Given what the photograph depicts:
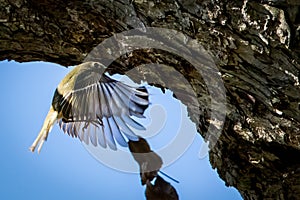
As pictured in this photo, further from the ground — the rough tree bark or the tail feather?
the rough tree bark

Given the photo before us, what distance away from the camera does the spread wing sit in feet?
4.40

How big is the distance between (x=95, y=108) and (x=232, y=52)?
16.5 inches

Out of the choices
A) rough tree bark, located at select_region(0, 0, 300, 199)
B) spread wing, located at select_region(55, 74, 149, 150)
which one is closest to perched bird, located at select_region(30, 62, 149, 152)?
spread wing, located at select_region(55, 74, 149, 150)

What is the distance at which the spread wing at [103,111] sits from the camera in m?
1.34

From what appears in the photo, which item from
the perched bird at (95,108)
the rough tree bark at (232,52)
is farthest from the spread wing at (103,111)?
the rough tree bark at (232,52)

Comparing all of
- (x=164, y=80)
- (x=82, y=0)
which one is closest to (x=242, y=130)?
(x=164, y=80)

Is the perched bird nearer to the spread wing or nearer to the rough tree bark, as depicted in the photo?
the spread wing

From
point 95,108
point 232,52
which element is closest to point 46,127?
point 95,108

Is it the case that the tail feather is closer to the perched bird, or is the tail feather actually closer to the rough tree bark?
the perched bird

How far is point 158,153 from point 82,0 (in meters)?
0.51

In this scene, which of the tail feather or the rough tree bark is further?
the tail feather

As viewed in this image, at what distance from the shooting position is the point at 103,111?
1385mm

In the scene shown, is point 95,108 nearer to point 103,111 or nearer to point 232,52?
point 103,111

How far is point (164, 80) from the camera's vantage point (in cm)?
169
